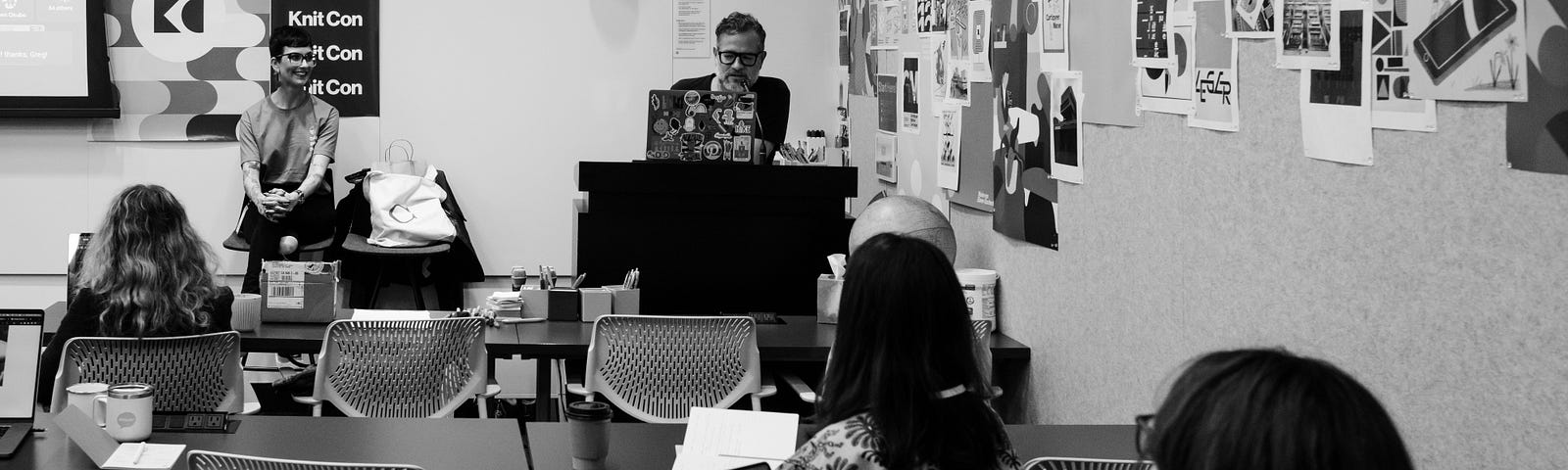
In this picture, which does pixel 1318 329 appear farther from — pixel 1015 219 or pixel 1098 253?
pixel 1015 219

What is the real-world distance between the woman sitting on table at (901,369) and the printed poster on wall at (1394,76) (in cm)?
85

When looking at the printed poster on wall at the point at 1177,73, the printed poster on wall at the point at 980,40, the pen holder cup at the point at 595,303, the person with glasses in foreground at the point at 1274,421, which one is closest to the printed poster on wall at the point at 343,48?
the pen holder cup at the point at 595,303

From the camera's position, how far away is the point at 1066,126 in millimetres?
3570

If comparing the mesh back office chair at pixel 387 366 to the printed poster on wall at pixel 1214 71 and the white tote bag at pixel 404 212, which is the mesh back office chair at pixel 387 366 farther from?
the white tote bag at pixel 404 212

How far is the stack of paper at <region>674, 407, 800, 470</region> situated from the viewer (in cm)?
232

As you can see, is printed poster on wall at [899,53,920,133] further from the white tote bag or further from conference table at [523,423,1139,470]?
conference table at [523,423,1139,470]

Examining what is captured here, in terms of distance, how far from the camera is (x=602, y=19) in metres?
6.95

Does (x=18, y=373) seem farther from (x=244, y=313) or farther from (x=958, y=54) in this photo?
(x=958, y=54)

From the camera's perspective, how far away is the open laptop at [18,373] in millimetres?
2326

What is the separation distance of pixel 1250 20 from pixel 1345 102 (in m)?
0.37

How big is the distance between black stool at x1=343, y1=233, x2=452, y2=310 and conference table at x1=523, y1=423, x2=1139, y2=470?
380 centimetres

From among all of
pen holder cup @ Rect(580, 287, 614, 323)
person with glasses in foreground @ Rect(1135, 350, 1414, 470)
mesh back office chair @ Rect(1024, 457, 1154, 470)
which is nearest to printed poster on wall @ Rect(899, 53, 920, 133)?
pen holder cup @ Rect(580, 287, 614, 323)

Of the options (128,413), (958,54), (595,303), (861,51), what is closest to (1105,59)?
(958,54)

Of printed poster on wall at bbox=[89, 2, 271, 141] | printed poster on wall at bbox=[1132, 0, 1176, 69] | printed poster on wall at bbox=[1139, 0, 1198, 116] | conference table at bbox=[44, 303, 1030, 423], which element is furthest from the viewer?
printed poster on wall at bbox=[89, 2, 271, 141]
